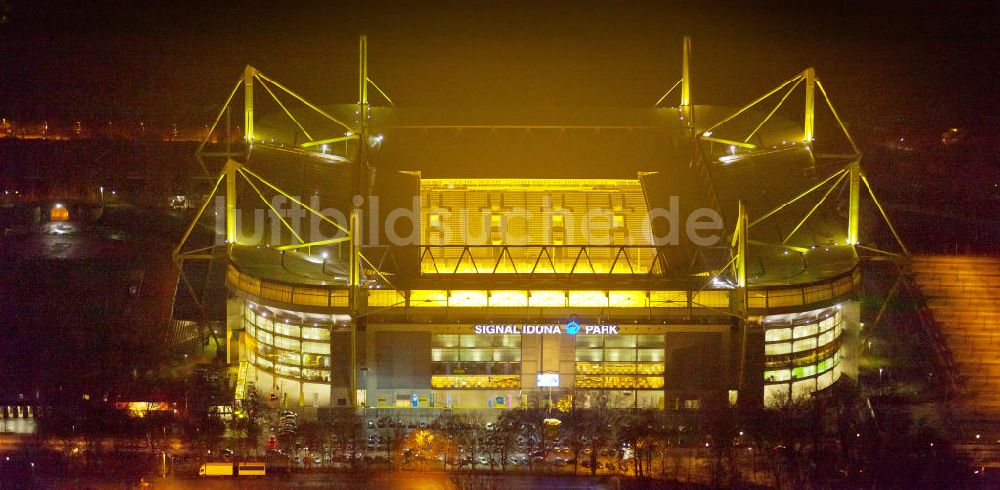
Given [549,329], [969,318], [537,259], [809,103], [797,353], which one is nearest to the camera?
[549,329]

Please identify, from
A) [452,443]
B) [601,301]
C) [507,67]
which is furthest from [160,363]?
[507,67]

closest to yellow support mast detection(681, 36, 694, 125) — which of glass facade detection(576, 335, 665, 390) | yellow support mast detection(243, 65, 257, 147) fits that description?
glass facade detection(576, 335, 665, 390)

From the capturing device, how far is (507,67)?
76562mm

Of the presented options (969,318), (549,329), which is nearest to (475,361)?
(549,329)

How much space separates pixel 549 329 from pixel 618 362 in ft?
11.2

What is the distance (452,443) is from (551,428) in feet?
13.6

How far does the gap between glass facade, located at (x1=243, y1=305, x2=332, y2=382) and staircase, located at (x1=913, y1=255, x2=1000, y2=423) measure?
89.1 ft

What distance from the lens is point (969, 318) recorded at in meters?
56.6

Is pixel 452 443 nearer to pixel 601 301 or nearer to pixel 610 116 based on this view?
pixel 601 301

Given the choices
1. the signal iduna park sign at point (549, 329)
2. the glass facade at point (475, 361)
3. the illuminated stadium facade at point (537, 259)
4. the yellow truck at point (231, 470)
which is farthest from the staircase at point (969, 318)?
the yellow truck at point (231, 470)

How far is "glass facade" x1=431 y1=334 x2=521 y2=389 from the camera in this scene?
51281 mm

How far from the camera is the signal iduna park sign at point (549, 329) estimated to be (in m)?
50.8

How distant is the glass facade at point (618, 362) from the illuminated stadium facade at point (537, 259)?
0.09 m

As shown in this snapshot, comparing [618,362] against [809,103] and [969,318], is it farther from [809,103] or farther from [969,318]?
[809,103]
